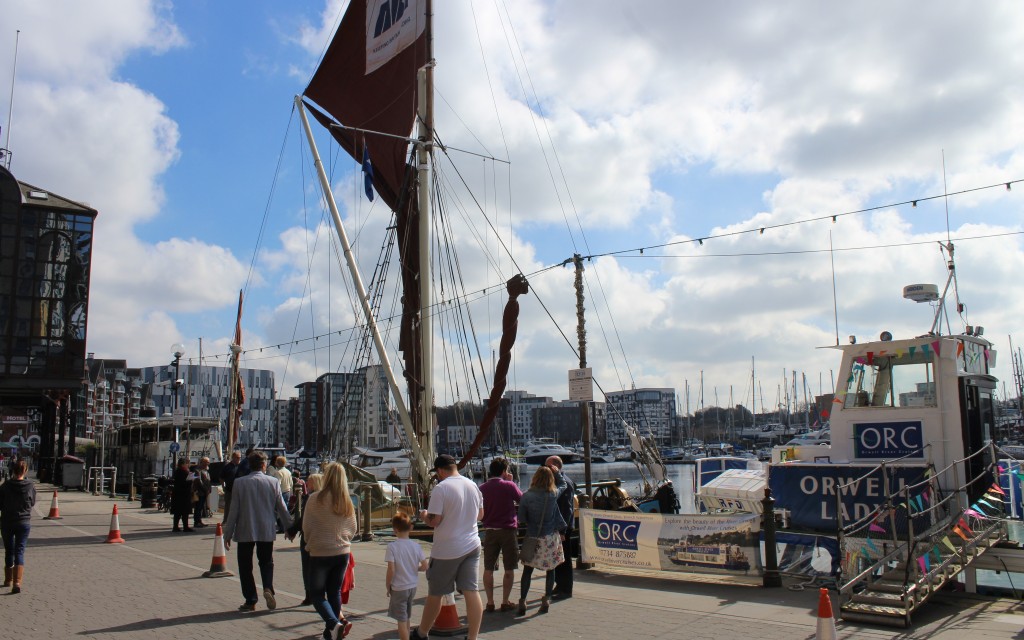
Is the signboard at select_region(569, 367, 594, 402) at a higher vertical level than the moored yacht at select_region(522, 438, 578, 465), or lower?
higher

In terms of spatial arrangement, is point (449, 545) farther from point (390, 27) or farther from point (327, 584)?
point (390, 27)

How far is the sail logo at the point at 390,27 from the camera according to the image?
772 inches

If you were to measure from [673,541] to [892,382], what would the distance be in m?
3.96

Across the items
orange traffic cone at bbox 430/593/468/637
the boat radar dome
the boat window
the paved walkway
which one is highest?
the boat radar dome

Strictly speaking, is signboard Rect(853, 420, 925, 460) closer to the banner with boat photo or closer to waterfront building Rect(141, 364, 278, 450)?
the banner with boat photo

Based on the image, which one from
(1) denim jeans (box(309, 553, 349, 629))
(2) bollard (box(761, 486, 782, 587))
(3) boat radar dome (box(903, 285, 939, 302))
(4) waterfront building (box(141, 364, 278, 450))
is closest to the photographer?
(1) denim jeans (box(309, 553, 349, 629))

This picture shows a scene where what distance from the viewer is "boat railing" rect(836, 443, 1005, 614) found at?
838 centimetres

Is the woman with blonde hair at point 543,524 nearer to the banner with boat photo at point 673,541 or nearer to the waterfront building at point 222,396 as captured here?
the banner with boat photo at point 673,541

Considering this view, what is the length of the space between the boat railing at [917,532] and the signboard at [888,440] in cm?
58

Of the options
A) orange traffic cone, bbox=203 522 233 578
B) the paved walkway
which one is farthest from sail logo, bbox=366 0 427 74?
the paved walkway

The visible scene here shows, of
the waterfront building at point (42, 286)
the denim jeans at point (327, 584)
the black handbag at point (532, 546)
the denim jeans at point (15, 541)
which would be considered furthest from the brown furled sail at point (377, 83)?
the waterfront building at point (42, 286)

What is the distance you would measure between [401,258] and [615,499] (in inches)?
311

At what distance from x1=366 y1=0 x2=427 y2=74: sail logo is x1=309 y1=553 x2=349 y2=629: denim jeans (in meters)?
15.2

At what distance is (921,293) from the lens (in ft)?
40.8
